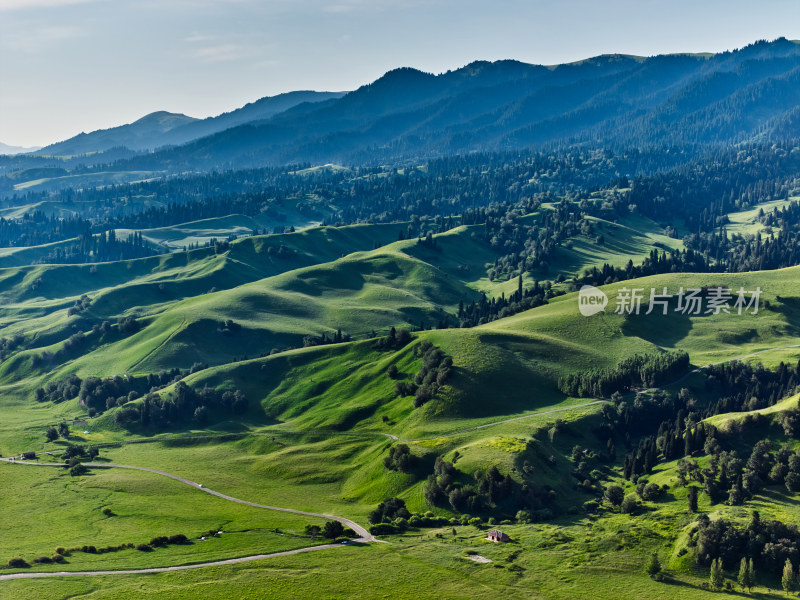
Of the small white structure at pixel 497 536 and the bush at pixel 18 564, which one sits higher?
the bush at pixel 18 564

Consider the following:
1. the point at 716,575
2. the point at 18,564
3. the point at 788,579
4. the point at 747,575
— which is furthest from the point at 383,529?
the point at 788,579

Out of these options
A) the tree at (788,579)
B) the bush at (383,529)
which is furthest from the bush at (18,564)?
the tree at (788,579)

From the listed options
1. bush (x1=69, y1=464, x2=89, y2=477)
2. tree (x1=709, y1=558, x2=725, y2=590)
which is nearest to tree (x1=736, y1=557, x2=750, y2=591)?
tree (x1=709, y1=558, x2=725, y2=590)

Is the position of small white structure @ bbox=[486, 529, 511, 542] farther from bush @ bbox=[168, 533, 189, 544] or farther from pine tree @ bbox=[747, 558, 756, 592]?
bush @ bbox=[168, 533, 189, 544]

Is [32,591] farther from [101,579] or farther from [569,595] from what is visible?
[569,595]

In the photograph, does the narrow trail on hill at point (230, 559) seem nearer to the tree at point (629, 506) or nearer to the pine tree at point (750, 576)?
the tree at point (629, 506)
